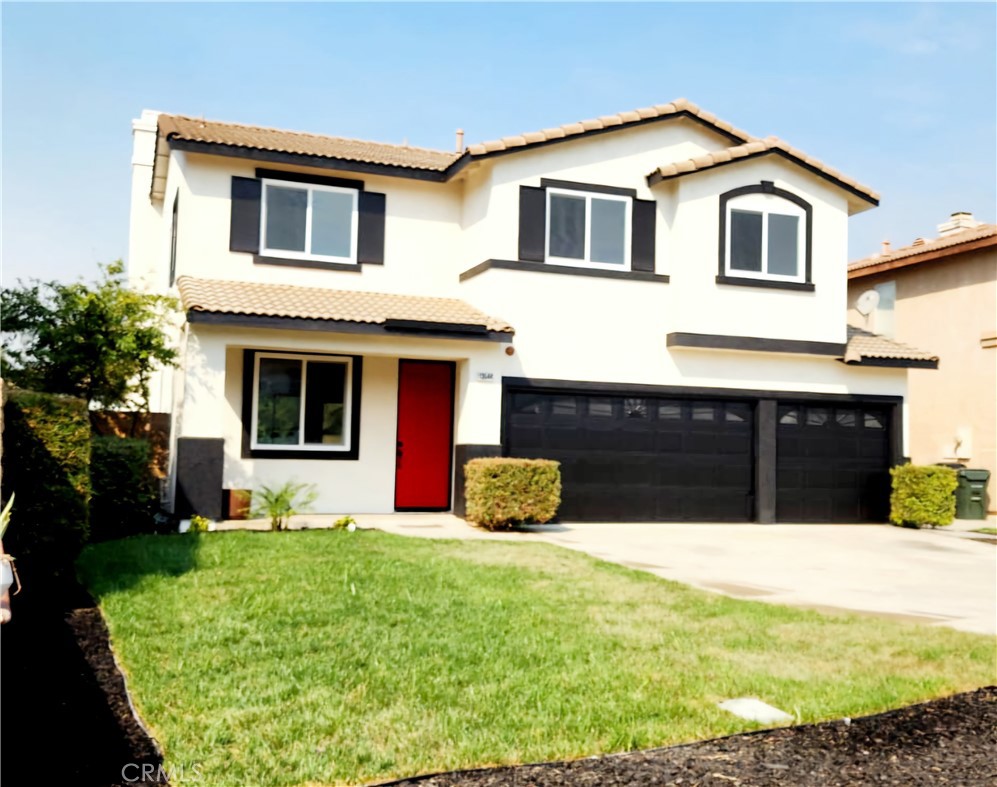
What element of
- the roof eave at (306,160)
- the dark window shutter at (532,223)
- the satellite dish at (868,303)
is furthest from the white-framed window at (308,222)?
the satellite dish at (868,303)

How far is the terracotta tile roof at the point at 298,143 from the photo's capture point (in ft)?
52.6

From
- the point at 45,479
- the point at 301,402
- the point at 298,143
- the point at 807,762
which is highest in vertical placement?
the point at 298,143

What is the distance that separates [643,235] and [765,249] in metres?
2.44

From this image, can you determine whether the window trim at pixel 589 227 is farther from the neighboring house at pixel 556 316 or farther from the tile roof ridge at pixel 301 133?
the tile roof ridge at pixel 301 133

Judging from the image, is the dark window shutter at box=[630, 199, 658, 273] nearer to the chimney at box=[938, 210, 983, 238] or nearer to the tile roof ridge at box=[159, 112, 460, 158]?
the tile roof ridge at box=[159, 112, 460, 158]

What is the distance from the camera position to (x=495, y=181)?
1636 centimetres

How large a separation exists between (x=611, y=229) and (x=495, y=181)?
2398 mm

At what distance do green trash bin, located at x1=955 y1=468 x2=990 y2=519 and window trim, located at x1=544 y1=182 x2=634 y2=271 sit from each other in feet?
30.9

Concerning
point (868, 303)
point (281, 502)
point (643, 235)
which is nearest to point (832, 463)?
point (868, 303)

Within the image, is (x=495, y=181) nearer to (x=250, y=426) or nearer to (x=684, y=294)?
(x=684, y=294)

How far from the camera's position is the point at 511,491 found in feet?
47.4

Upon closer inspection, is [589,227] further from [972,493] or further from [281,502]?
[972,493]

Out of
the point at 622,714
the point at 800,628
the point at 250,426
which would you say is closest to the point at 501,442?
the point at 250,426

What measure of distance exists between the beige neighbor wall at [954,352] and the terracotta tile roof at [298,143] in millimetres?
12377
